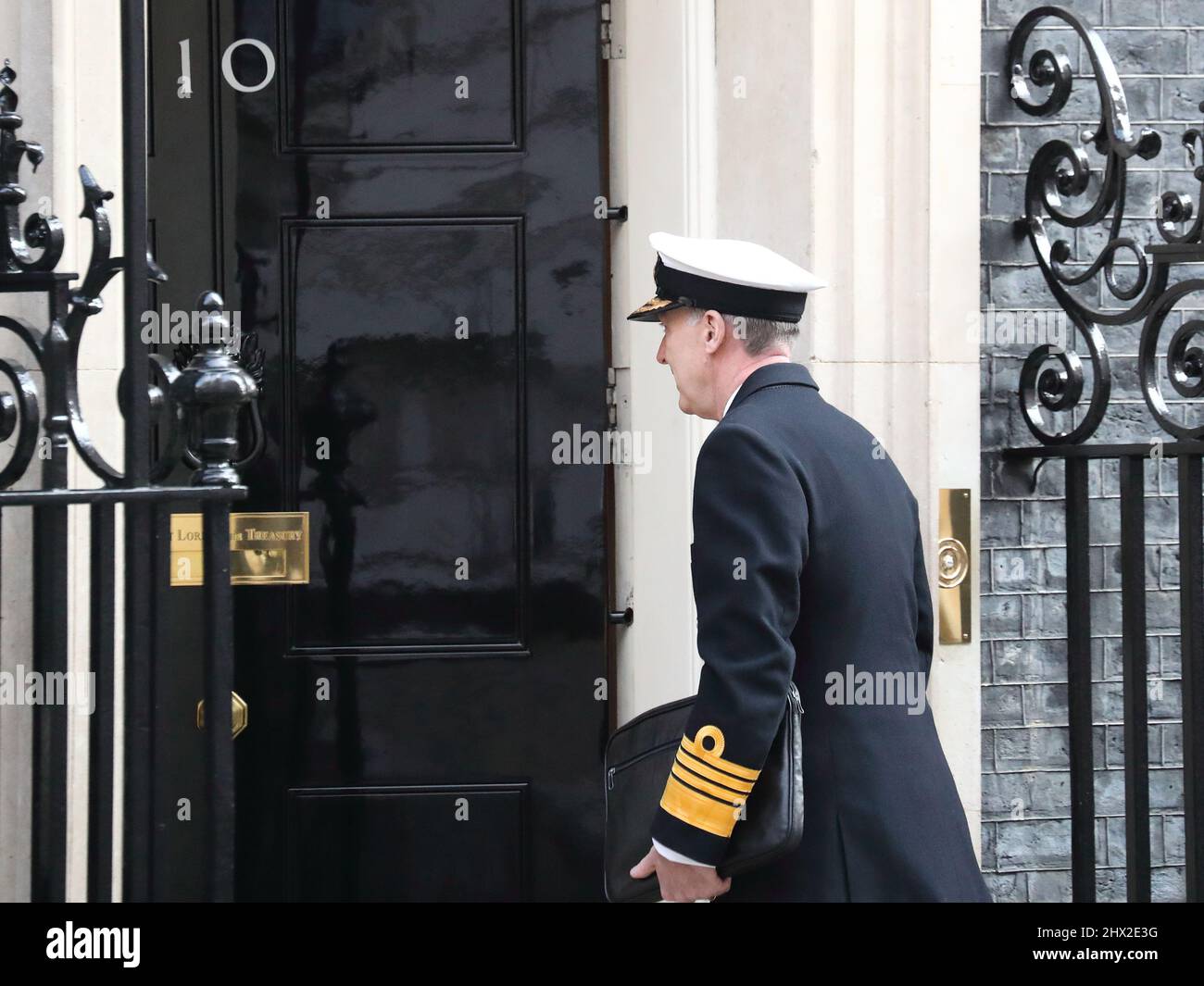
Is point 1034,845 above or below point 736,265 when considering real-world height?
below

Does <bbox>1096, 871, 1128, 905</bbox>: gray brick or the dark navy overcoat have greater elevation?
the dark navy overcoat

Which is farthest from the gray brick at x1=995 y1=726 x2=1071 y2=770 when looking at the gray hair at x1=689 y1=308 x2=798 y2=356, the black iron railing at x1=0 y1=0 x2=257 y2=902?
the black iron railing at x1=0 y1=0 x2=257 y2=902

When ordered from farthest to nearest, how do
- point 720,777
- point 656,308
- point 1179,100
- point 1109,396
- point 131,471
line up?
point 1179,100
point 1109,396
point 656,308
point 720,777
point 131,471

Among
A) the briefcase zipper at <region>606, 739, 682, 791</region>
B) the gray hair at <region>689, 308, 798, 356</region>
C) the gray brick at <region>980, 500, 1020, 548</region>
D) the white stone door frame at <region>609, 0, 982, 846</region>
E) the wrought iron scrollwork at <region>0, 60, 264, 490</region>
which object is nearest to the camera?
the wrought iron scrollwork at <region>0, 60, 264, 490</region>

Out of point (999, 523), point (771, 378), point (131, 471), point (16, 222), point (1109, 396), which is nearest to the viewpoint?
point (131, 471)

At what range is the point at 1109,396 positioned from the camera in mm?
3562

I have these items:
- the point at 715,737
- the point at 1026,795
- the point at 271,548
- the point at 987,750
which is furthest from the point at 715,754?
the point at 271,548

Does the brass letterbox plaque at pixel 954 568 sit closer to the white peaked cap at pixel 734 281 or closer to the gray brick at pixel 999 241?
the gray brick at pixel 999 241

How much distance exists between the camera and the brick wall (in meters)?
3.73

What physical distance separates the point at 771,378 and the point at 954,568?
4.12ft

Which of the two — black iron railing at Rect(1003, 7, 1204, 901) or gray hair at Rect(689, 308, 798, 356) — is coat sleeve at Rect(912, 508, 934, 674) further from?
black iron railing at Rect(1003, 7, 1204, 901)

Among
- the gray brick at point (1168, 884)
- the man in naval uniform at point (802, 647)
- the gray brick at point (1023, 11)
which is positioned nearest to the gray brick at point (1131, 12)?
the gray brick at point (1023, 11)

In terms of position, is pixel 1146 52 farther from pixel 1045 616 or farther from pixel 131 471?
pixel 131 471

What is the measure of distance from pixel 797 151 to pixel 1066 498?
116cm
